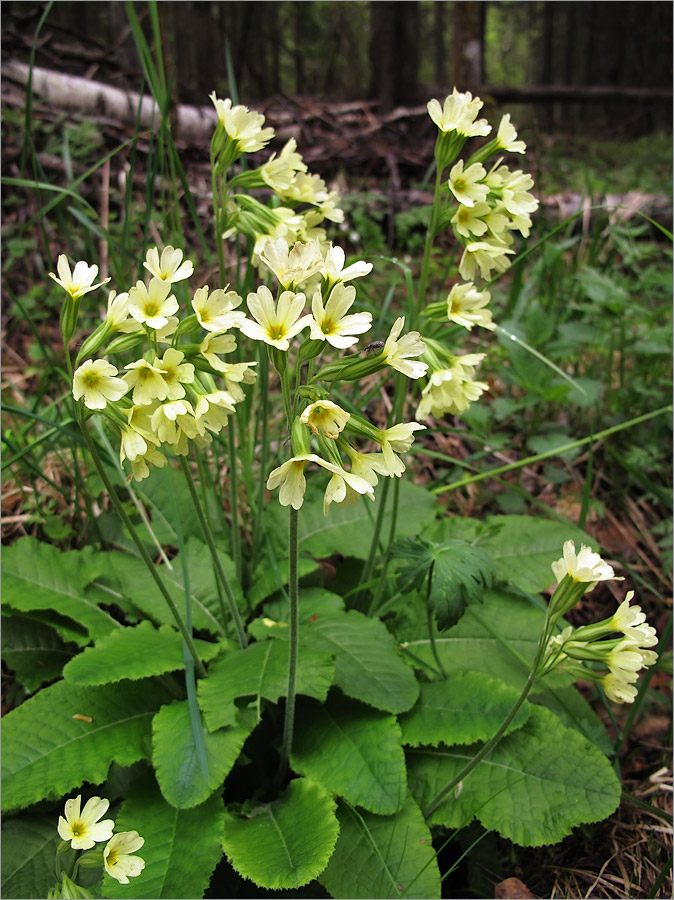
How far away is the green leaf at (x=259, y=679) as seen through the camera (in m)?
1.70

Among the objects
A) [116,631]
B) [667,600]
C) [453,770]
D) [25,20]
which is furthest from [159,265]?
[25,20]

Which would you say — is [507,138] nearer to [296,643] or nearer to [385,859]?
[296,643]

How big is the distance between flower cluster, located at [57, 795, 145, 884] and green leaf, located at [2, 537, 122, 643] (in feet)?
2.50

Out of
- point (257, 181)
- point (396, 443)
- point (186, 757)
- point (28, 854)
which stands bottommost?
point (28, 854)

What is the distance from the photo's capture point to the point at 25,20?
5.33 meters

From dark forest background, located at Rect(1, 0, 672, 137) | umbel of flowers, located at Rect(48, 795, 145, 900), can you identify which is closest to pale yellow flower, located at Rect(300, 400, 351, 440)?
umbel of flowers, located at Rect(48, 795, 145, 900)

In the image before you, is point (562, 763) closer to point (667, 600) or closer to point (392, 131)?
point (667, 600)

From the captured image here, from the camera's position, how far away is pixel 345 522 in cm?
251

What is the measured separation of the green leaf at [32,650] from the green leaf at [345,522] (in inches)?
30.3

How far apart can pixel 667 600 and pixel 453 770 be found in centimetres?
121

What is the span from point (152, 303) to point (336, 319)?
36 cm

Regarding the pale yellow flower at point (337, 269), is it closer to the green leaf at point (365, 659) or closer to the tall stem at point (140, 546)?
the tall stem at point (140, 546)

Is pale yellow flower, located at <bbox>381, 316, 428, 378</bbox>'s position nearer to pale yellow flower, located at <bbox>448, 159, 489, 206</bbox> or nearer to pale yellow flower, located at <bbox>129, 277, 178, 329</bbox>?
pale yellow flower, located at <bbox>129, 277, 178, 329</bbox>

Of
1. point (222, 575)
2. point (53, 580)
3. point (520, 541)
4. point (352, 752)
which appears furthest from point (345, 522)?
point (53, 580)
